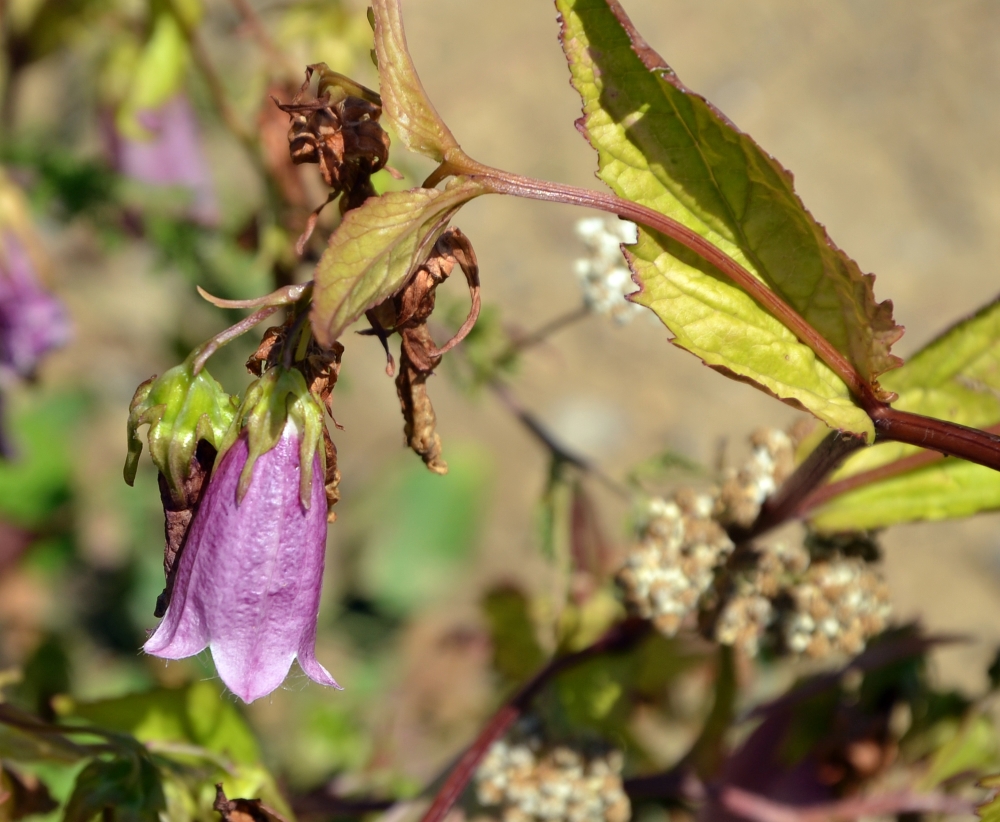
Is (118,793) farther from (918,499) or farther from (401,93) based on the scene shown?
(918,499)

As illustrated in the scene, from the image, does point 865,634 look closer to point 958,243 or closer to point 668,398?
point 668,398

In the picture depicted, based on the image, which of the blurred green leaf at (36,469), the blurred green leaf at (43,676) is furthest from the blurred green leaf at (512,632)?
the blurred green leaf at (36,469)

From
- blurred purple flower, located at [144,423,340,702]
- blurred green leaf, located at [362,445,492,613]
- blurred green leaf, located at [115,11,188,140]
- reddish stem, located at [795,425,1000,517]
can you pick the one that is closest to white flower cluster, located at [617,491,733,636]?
reddish stem, located at [795,425,1000,517]

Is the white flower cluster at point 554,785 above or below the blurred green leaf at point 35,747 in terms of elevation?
above

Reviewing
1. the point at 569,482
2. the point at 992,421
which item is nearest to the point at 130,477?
the point at 992,421

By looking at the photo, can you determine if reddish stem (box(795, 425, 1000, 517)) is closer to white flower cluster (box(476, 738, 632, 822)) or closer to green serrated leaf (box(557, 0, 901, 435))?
green serrated leaf (box(557, 0, 901, 435))

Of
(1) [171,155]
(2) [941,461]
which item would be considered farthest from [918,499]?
(1) [171,155]

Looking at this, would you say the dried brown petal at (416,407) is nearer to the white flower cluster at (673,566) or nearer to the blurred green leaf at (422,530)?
the white flower cluster at (673,566)
